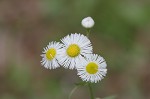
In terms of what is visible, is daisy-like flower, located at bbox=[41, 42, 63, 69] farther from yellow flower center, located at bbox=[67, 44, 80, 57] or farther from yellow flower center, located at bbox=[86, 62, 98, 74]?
yellow flower center, located at bbox=[86, 62, 98, 74]

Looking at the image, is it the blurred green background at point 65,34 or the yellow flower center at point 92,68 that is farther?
the blurred green background at point 65,34

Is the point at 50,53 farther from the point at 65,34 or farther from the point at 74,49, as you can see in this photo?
the point at 65,34

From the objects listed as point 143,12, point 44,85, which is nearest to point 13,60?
point 44,85

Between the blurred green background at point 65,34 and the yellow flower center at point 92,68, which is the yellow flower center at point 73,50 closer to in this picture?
the yellow flower center at point 92,68

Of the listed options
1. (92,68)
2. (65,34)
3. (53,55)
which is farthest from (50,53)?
(65,34)

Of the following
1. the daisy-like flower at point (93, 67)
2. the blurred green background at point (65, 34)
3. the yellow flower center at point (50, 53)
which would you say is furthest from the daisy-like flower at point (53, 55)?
the blurred green background at point (65, 34)

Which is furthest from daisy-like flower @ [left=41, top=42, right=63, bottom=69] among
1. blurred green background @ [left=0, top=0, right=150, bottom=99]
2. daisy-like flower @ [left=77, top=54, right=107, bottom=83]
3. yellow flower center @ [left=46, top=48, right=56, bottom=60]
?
blurred green background @ [left=0, top=0, right=150, bottom=99]

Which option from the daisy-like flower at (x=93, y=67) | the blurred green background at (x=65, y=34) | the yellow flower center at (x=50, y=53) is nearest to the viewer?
the daisy-like flower at (x=93, y=67)
